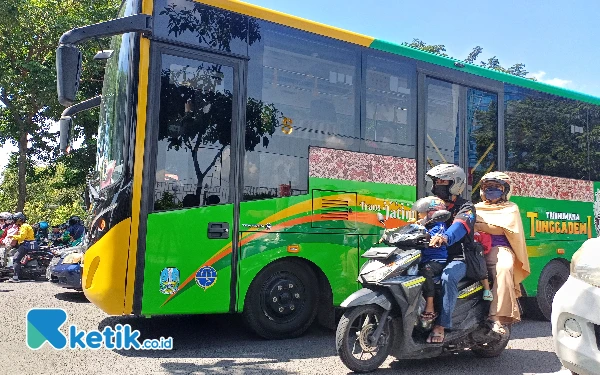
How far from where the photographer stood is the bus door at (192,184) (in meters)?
5.45

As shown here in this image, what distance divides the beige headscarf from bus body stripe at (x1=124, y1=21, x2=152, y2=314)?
352 centimetres

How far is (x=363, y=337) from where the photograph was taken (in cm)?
475

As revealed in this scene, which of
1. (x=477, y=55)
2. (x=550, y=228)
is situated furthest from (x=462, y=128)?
(x=477, y=55)

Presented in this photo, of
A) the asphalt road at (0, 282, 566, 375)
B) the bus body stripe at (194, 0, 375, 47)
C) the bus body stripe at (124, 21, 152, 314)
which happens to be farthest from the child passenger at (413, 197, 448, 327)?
the bus body stripe at (124, 21, 152, 314)

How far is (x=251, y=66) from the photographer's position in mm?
6023

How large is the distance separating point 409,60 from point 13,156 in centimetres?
1940

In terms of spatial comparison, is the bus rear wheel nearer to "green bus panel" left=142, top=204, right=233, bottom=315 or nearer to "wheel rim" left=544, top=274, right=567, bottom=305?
"green bus panel" left=142, top=204, right=233, bottom=315

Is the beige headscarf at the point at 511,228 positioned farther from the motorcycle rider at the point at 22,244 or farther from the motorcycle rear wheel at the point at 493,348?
the motorcycle rider at the point at 22,244

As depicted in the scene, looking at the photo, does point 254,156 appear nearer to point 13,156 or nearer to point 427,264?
point 427,264

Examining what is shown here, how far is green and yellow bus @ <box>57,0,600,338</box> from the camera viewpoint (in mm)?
5422

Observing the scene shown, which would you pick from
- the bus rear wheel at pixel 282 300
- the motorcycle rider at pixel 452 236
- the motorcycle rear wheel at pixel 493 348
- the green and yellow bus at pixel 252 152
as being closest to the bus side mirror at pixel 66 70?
the green and yellow bus at pixel 252 152

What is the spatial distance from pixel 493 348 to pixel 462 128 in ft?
10.6

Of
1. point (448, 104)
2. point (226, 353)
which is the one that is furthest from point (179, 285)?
point (448, 104)

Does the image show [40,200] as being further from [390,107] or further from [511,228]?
[511,228]
